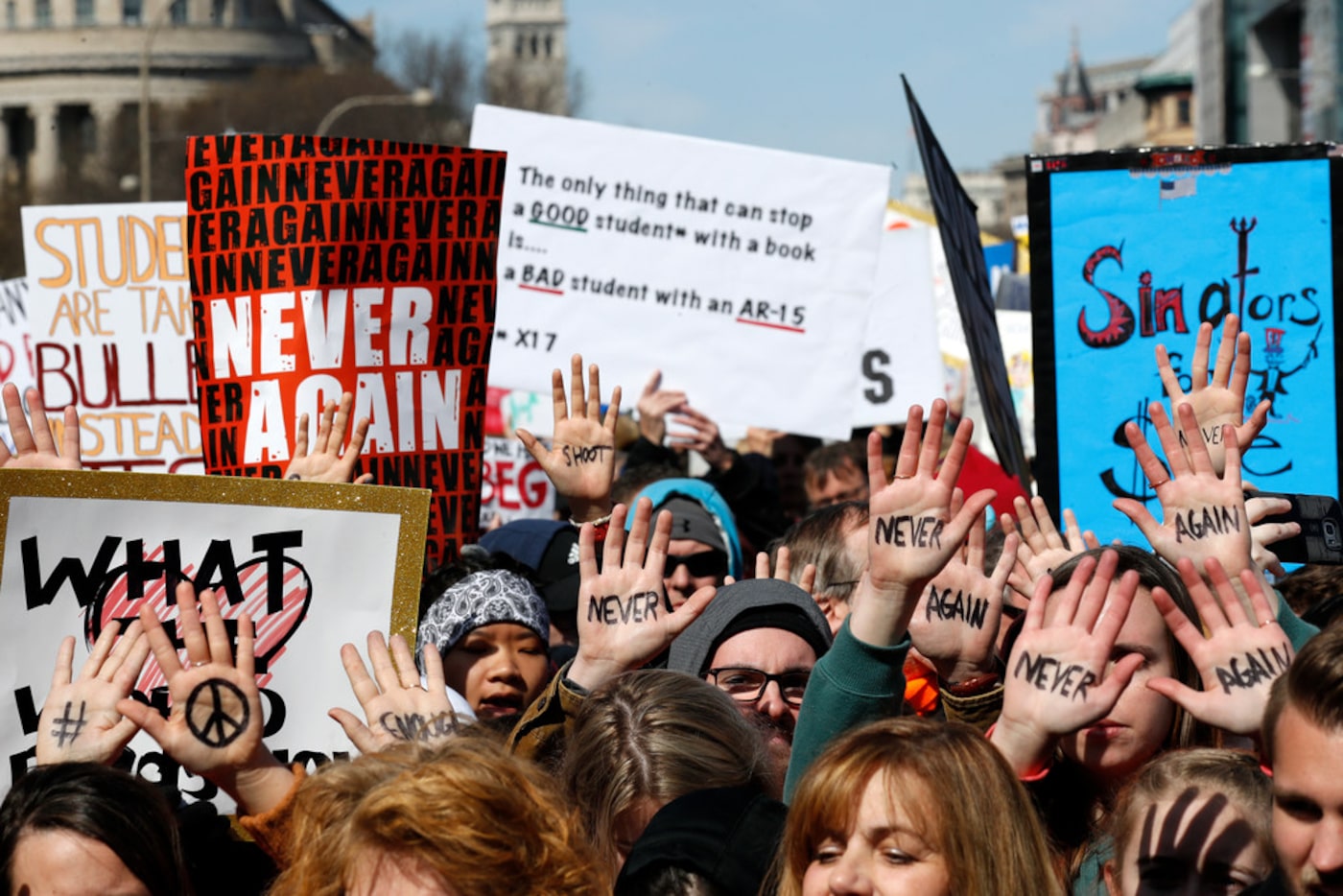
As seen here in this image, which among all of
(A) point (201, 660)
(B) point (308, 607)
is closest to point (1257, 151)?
(B) point (308, 607)

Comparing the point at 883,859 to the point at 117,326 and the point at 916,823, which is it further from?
the point at 117,326

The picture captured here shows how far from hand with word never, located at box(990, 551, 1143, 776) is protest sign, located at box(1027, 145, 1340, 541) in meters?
2.08

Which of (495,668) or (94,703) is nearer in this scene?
(94,703)

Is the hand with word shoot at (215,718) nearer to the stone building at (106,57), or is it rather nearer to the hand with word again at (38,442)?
the hand with word again at (38,442)

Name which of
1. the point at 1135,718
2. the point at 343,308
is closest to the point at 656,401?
the point at 343,308

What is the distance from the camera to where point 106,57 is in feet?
286

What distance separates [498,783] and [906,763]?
61 centimetres

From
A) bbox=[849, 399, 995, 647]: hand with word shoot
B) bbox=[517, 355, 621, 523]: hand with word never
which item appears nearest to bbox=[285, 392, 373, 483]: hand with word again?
bbox=[517, 355, 621, 523]: hand with word never

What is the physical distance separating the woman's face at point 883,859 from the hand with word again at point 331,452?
7.32ft

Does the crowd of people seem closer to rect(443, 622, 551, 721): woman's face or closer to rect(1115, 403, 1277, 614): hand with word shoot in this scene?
rect(1115, 403, 1277, 614): hand with word shoot

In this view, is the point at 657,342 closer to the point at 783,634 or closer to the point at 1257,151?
the point at 1257,151

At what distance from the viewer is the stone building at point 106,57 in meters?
86.0

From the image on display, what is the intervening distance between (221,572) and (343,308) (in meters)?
1.40

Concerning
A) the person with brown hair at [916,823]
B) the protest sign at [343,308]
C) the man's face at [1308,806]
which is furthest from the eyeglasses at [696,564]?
the man's face at [1308,806]
